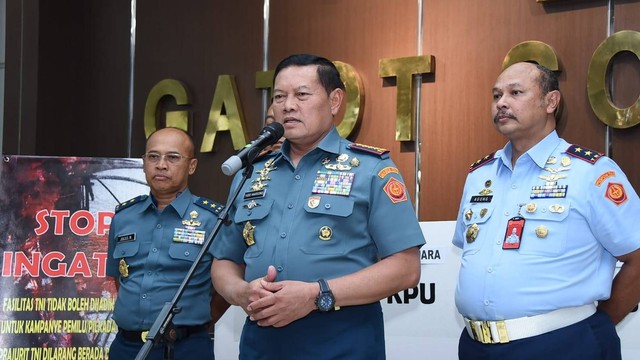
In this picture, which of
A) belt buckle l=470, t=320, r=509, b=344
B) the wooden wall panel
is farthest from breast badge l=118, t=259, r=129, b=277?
the wooden wall panel

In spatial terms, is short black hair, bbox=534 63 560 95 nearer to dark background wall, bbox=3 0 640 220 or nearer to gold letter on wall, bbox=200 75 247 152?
dark background wall, bbox=3 0 640 220

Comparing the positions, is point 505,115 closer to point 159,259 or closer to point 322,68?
point 322,68

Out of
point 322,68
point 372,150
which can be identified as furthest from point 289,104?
point 372,150

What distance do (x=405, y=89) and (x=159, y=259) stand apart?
179cm

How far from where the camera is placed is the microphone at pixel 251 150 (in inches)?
78.0

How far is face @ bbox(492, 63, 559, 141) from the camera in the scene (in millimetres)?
2527

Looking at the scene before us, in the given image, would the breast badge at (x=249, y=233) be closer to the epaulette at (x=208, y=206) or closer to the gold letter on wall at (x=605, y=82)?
the epaulette at (x=208, y=206)

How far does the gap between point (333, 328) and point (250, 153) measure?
0.49 meters

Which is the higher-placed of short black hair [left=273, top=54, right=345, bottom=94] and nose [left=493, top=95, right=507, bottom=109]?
short black hair [left=273, top=54, right=345, bottom=94]

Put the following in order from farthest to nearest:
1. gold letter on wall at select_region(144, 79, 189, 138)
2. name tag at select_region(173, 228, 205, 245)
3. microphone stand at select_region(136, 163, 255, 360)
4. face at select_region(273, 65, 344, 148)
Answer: gold letter on wall at select_region(144, 79, 189, 138)
name tag at select_region(173, 228, 205, 245)
face at select_region(273, 65, 344, 148)
microphone stand at select_region(136, 163, 255, 360)

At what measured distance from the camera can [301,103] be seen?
226 cm

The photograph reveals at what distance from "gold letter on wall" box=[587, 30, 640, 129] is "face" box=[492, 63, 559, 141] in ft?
4.02

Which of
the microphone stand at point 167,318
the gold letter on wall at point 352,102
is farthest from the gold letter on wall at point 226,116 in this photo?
the microphone stand at point 167,318

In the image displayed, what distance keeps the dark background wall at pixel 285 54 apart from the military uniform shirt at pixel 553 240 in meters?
1.41
